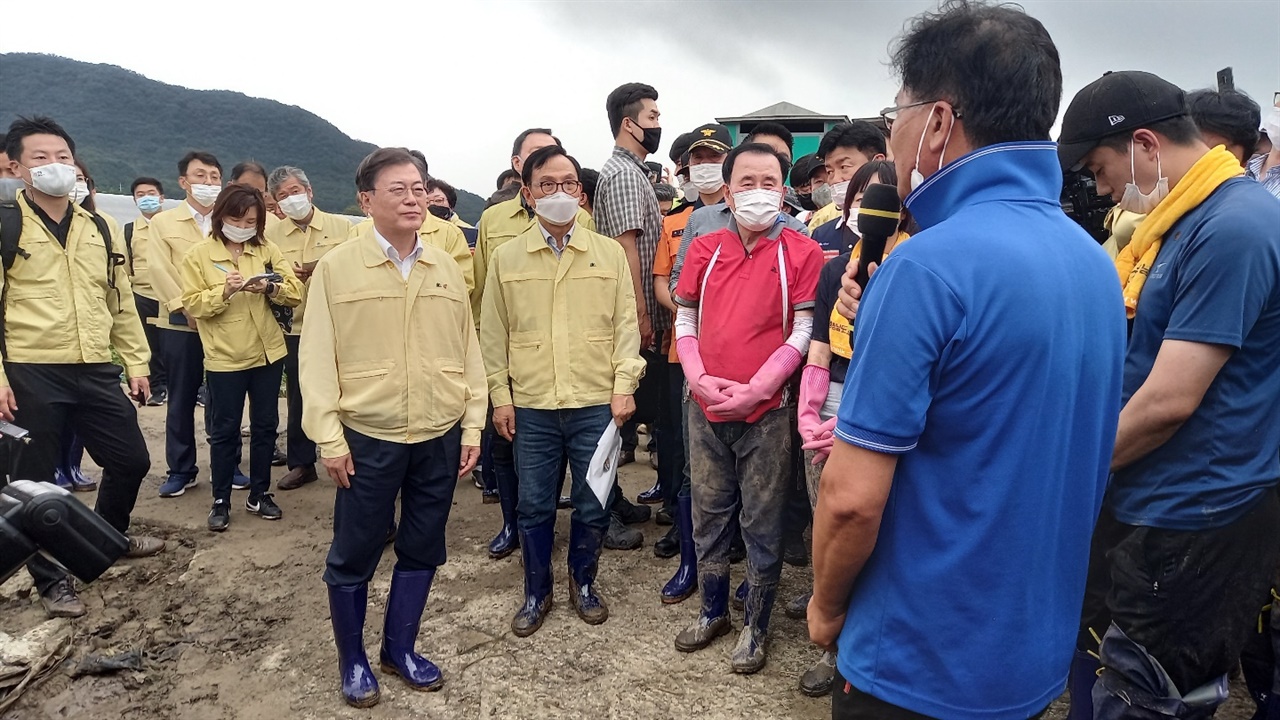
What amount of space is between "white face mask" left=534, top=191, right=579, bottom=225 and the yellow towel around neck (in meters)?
2.31

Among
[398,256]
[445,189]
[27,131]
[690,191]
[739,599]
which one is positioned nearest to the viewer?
[398,256]

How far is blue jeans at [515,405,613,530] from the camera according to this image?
11.6ft

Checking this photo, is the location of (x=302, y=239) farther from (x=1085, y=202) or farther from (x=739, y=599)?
(x=1085, y=202)

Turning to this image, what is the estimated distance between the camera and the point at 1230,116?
2707mm

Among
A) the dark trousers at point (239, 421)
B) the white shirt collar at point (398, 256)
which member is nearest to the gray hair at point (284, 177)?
the dark trousers at point (239, 421)

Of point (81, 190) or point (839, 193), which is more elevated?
point (839, 193)

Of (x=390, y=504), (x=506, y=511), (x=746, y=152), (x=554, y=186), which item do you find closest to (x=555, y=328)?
(x=554, y=186)

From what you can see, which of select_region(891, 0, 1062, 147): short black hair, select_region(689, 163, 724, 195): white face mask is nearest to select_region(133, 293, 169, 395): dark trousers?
select_region(689, 163, 724, 195): white face mask

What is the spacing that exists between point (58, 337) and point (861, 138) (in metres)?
4.46

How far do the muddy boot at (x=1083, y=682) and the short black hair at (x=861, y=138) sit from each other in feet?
8.89

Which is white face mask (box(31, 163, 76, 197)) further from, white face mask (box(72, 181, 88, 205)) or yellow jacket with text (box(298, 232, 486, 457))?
yellow jacket with text (box(298, 232, 486, 457))

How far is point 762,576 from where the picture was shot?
3.17m

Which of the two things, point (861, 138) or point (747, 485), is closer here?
point (747, 485)

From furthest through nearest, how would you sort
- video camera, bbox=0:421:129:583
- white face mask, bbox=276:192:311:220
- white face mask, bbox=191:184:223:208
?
1. white face mask, bbox=276:192:311:220
2. white face mask, bbox=191:184:223:208
3. video camera, bbox=0:421:129:583
